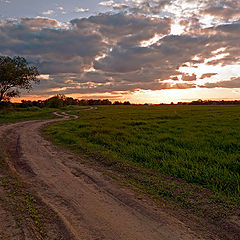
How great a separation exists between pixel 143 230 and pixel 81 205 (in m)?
1.68

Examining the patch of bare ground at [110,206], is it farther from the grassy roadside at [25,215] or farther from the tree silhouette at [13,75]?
the tree silhouette at [13,75]

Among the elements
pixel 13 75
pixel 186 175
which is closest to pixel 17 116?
pixel 13 75

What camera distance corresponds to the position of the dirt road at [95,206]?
3.72 meters

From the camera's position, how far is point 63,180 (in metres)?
6.35

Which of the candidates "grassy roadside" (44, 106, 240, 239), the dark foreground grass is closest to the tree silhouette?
the dark foreground grass

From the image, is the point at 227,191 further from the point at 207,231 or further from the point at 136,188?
the point at 136,188

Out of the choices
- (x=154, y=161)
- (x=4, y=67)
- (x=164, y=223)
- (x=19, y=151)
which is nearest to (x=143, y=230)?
(x=164, y=223)

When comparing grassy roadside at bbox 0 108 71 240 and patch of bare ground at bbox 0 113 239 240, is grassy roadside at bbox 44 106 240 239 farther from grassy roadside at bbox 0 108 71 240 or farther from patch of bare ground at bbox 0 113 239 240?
grassy roadside at bbox 0 108 71 240

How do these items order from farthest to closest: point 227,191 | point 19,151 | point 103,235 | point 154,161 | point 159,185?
point 19,151 → point 154,161 → point 159,185 → point 227,191 → point 103,235

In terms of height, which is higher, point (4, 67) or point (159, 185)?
point (4, 67)

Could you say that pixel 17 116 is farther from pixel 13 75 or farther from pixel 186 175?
pixel 186 175

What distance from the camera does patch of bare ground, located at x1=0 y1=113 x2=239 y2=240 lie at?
148 inches

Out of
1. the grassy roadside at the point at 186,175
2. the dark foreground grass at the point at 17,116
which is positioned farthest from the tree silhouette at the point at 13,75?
the grassy roadside at the point at 186,175

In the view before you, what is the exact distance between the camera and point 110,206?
472 cm
